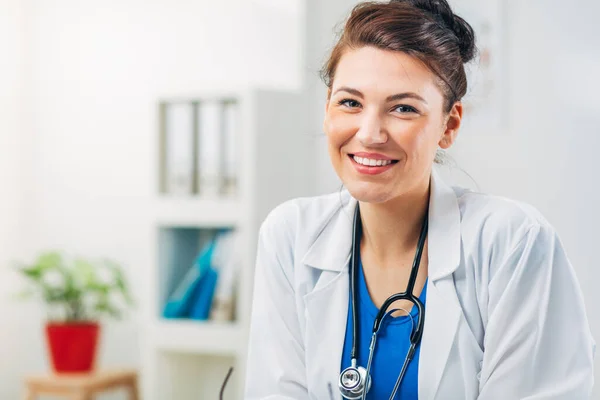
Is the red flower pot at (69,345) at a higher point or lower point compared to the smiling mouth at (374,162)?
lower

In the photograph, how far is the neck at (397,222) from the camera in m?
1.50

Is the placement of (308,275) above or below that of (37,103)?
below

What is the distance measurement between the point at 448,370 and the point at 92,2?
118 inches

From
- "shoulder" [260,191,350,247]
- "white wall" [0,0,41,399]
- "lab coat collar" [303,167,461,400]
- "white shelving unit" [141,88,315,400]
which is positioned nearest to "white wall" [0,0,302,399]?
"white wall" [0,0,41,399]

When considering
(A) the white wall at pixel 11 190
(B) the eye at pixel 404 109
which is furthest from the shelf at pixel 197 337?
(B) the eye at pixel 404 109

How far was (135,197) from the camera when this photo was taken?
372 cm

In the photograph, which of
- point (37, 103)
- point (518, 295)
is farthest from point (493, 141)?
point (37, 103)

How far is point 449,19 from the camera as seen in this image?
142cm

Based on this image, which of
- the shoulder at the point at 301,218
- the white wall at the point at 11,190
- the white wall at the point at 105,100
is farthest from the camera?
the white wall at the point at 11,190

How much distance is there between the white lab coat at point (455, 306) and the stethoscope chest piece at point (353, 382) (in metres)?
→ 0.05

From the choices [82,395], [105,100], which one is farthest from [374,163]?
[105,100]

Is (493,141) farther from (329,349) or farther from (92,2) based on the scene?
(92,2)

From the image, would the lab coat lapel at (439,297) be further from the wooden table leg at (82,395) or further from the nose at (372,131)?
the wooden table leg at (82,395)

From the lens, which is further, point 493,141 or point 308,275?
point 493,141
